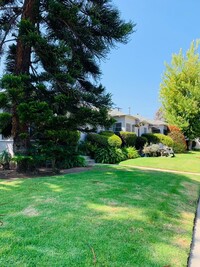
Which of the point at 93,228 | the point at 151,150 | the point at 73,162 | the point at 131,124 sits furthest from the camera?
the point at 131,124

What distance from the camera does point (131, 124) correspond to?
85.0 ft

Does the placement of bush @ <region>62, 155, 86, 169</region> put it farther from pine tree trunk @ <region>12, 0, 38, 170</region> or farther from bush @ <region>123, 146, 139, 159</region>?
bush @ <region>123, 146, 139, 159</region>

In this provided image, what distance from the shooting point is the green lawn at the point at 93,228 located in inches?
109

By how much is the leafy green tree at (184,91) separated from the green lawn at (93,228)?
73.6 ft

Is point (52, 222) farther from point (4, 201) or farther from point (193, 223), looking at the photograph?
point (193, 223)

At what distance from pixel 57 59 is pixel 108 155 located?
30.1 feet

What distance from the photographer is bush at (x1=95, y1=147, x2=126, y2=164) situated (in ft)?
53.6

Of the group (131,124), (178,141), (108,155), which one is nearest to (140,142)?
(131,124)

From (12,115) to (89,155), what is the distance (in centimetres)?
876

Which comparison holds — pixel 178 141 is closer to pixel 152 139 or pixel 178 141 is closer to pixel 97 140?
A: pixel 152 139

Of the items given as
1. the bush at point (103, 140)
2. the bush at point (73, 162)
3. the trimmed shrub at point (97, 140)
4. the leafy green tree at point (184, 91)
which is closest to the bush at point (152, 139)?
the leafy green tree at point (184, 91)

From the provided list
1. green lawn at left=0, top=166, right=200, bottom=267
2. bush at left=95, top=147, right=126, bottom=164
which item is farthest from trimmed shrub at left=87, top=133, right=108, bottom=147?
green lawn at left=0, top=166, right=200, bottom=267

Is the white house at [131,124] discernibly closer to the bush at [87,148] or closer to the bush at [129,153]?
the bush at [129,153]

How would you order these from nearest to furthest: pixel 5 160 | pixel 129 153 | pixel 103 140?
pixel 5 160, pixel 103 140, pixel 129 153
